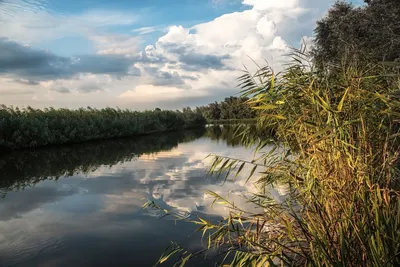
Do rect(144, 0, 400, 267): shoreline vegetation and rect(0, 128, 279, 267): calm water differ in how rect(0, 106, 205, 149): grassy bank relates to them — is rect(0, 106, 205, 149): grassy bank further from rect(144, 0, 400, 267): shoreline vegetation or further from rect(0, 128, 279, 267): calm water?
rect(144, 0, 400, 267): shoreline vegetation

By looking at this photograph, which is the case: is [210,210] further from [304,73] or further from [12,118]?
[12,118]

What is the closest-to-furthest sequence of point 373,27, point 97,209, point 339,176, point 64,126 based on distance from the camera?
point 339,176 < point 97,209 < point 373,27 < point 64,126

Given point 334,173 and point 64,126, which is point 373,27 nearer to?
point 334,173

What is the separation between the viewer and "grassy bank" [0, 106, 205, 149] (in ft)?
69.5

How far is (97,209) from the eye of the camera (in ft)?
28.8

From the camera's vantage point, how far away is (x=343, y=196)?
143 inches

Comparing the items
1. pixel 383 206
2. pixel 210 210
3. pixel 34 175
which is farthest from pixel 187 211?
pixel 34 175

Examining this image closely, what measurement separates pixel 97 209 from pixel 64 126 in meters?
18.8

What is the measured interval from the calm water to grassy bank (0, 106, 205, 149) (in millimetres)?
5211

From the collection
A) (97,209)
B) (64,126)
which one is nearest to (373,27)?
(97,209)

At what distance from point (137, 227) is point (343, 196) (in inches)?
188

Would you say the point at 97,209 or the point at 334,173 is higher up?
the point at 334,173

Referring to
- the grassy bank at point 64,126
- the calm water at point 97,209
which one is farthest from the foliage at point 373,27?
the grassy bank at point 64,126

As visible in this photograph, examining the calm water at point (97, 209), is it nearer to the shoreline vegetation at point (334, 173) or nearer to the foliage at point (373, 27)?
the shoreline vegetation at point (334, 173)
